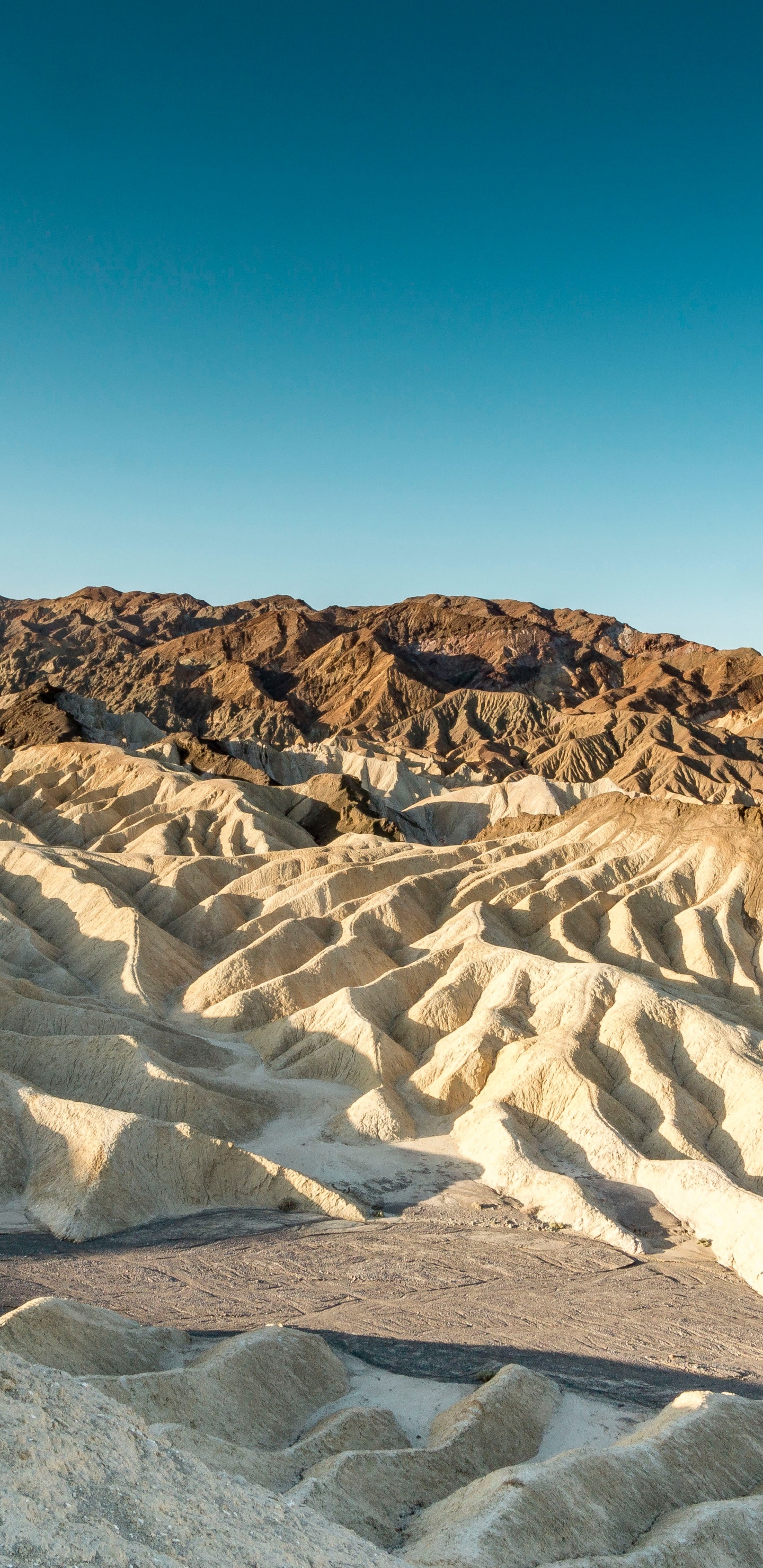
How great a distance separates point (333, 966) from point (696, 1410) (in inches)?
1598

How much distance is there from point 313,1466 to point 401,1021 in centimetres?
3483

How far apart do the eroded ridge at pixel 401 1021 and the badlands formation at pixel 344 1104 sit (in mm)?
163

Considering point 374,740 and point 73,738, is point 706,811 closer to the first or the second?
point 73,738

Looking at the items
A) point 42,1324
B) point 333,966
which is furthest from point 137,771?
point 42,1324

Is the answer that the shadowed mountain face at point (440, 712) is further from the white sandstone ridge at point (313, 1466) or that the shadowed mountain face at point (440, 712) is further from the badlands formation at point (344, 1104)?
the white sandstone ridge at point (313, 1466)

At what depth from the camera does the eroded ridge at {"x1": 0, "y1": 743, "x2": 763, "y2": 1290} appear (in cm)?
3631

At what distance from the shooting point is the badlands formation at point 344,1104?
14398 mm

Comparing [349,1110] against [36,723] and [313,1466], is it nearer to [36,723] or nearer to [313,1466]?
[313,1466]

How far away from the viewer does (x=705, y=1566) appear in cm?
1444

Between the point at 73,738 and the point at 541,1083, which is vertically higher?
the point at 73,738

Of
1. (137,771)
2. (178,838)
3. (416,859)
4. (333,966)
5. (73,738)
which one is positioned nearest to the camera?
(333,966)

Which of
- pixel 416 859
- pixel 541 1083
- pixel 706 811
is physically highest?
pixel 706 811

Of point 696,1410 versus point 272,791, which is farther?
point 272,791

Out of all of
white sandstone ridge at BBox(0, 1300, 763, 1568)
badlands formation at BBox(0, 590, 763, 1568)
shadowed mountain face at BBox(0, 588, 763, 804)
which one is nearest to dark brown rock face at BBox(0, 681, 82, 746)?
badlands formation at BBox(0, 590, 763, 1568)
